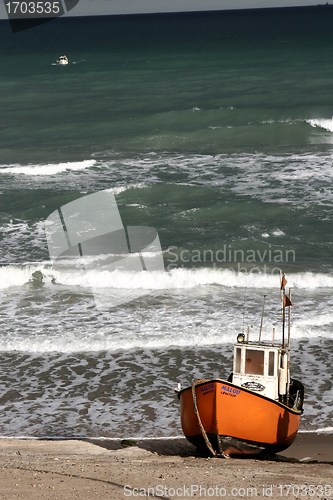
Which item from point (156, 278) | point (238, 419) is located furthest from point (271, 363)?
point (156, 278)

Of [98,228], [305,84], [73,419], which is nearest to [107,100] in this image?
[305,84]

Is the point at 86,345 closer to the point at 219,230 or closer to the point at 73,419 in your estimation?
the point at 73,419

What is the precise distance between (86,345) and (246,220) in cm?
1055

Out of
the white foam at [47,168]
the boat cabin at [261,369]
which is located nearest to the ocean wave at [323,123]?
the white foam at [47,168]

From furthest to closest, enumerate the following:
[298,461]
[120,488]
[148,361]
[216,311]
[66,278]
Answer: [66,278] < [216,311] < [148,361] < [298,461] < [120,488]

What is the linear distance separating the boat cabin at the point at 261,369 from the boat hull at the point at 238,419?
61 cm

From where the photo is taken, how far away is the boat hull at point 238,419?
854 centimetres

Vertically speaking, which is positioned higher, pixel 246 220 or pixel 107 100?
pixel 107 100

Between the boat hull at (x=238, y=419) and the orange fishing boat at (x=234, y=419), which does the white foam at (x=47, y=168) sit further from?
the boat hull at (x=238, y=419)

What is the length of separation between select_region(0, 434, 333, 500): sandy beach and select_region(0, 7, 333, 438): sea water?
785mm

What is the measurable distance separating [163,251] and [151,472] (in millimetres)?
12386

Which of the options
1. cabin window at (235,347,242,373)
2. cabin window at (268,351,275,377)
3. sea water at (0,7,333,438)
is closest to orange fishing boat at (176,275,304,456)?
cabin window at (268,351,275,377)

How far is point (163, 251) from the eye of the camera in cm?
1984

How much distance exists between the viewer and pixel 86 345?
1359 cm
